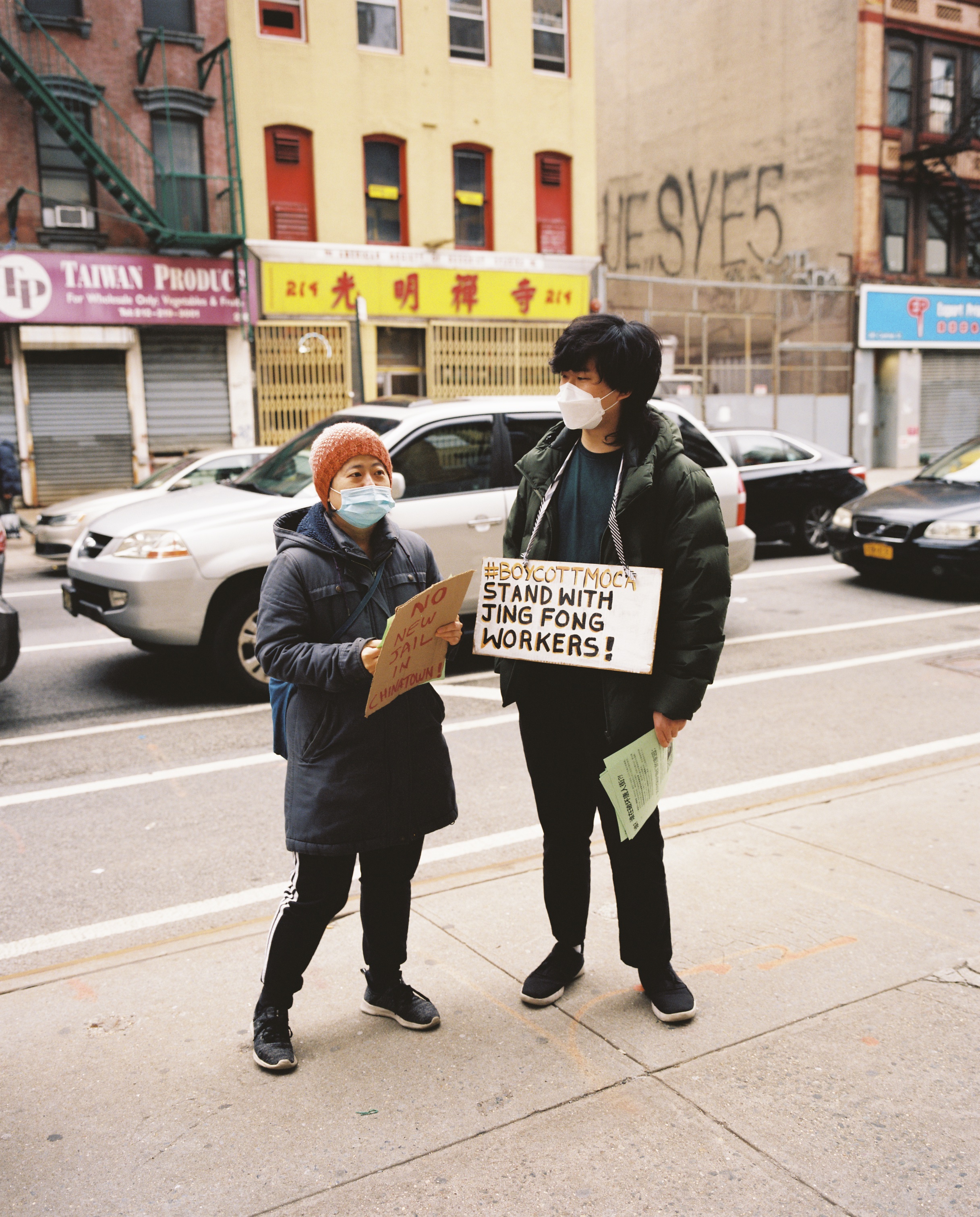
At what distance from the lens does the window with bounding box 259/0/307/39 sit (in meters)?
20.2

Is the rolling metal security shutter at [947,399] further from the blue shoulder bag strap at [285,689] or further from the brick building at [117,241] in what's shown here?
the blue shoulder bag strap at [285,689]

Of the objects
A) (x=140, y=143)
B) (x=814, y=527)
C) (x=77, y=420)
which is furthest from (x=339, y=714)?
(x=140, y=143)

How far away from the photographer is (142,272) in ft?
63.2

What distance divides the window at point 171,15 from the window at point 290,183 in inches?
83.4

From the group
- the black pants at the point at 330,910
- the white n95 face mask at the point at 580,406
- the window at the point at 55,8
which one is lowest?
the black pants at the point at 330,910

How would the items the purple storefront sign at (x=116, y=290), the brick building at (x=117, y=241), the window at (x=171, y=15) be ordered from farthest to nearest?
1. the window at (x=171, y=15)
2. the brick building at (x=117, y=241)
3. the purple storefront sign at (x=116, y=290)

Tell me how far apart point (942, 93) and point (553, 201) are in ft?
38.2

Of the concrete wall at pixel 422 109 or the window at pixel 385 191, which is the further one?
the window at pixel 385 191

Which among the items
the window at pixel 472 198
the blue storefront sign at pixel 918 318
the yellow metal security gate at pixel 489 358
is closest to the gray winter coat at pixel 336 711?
the yellow metal security gate at pixel 489 358

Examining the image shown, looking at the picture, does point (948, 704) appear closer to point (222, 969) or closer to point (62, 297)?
point (222, 969)

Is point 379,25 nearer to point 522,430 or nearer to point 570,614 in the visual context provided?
point 522,430

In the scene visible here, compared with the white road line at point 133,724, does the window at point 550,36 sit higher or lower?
higher

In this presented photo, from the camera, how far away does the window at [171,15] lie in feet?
63.4

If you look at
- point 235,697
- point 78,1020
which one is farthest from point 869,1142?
point 235,697
